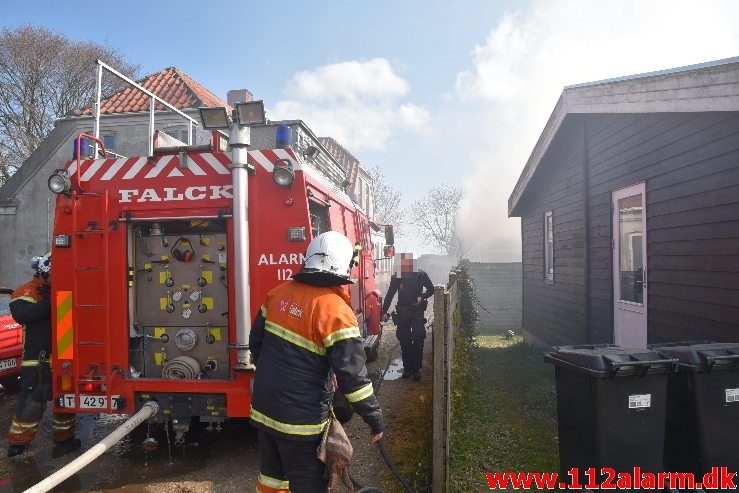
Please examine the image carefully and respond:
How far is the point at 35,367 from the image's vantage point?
16.1ft

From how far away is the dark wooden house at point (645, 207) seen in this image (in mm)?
4578

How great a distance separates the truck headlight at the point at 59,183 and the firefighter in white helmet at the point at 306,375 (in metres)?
2.72

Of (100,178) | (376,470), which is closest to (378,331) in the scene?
(376,470)

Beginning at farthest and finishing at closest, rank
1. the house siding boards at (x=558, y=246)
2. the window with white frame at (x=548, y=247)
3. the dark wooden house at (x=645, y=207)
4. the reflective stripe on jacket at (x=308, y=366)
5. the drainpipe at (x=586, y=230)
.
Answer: the window with white frame at (x=548, y=247), the house siding boards at (x=558, y=246), the drainpipe at (x=586, y=230), the dark wooden house at (x=645, y=207), the reflective stripe on jacket at (x=308, y=366)

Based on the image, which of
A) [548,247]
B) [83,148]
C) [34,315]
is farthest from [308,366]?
[548,247]

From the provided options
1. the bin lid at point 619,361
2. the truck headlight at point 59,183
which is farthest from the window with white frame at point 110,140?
the bin lid at point 619,361

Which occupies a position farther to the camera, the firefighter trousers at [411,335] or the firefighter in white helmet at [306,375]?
the firefighter trousers at [411,335]

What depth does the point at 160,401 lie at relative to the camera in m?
4.42

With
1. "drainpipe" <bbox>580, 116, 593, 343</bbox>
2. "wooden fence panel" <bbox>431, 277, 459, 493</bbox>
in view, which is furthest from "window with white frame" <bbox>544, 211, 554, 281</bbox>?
Answer: "wooden fence panel" <bbox>431, 277, 459, 493</bbox>

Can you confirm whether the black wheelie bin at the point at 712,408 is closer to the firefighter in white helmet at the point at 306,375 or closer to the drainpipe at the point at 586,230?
the firefighter in white helmet at the point at 306,375

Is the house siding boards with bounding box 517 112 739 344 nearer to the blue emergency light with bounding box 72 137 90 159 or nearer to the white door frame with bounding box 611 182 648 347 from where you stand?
the white door frame with bounding box 611 182 648 347

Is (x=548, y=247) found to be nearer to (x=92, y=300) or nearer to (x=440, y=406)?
(x=440, y=406)

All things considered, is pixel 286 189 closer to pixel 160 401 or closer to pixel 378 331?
pixel 160 401

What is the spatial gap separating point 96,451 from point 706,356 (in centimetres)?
444
